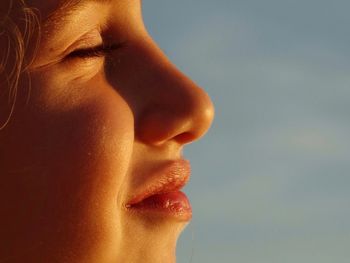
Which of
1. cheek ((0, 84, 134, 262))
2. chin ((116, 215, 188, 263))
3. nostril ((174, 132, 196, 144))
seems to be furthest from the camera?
nostril ((174, 132, 196, 144))

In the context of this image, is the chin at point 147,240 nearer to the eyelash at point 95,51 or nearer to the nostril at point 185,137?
the nostril at point 185,137

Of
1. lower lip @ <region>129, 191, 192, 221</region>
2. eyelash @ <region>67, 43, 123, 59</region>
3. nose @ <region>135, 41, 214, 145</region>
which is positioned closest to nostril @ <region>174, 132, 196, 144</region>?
nose @ <region>135, 41, 214, 145</region>

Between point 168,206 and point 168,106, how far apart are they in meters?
0.27

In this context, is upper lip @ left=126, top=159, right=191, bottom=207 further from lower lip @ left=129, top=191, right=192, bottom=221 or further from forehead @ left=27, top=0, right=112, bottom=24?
forehead @ left=27, top=0, right=112, bottom=24

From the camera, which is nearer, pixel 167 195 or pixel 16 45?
pixel 16 45

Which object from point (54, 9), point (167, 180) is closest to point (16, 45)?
point (54, 9)

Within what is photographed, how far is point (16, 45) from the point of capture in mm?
1823

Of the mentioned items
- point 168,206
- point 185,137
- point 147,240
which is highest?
point 185,137

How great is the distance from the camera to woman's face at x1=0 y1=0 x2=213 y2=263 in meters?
1.80

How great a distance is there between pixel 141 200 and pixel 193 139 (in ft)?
0.76

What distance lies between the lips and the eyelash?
0.34 m

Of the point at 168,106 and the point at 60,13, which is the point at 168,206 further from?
the point at 60,13

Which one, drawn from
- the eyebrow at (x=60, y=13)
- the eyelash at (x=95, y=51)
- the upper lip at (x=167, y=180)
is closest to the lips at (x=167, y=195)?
the upper lip at (x=167, y=180)

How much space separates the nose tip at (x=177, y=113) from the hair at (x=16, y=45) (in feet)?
1.09
